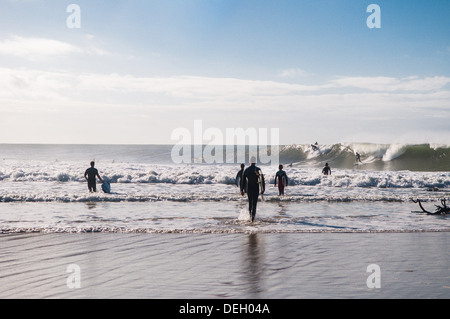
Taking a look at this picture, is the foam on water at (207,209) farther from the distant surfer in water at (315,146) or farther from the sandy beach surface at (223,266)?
the distant surfer in water at (315,146)

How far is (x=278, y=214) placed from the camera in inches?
557

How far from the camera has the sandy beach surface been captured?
5.57 meters

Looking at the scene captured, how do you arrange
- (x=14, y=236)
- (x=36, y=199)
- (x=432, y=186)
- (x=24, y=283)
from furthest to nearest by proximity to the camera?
(x=432, y=186) → (x=36, y=199) → (x=14, y=236) → (x=24, y=283)

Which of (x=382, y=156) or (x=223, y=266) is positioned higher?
(x=382, y=156)

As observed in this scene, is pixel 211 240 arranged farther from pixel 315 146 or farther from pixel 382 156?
pixel 315 146

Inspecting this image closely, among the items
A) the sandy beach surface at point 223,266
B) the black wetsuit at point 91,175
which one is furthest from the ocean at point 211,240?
the black wetsuit at point 91,175

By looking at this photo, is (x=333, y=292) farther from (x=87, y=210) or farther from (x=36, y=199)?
(x=36, y=199)

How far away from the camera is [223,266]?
697cm

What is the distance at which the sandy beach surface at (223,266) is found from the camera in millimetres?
5570

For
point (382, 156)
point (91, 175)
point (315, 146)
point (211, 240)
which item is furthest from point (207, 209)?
point (315, 146)

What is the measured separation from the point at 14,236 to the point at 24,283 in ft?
14.6

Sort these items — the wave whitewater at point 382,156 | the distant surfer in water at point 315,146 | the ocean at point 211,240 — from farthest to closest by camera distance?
the distant surfer in water at point 315,146
the wave whitewater at point 382,156
the ocean at point 211,240
